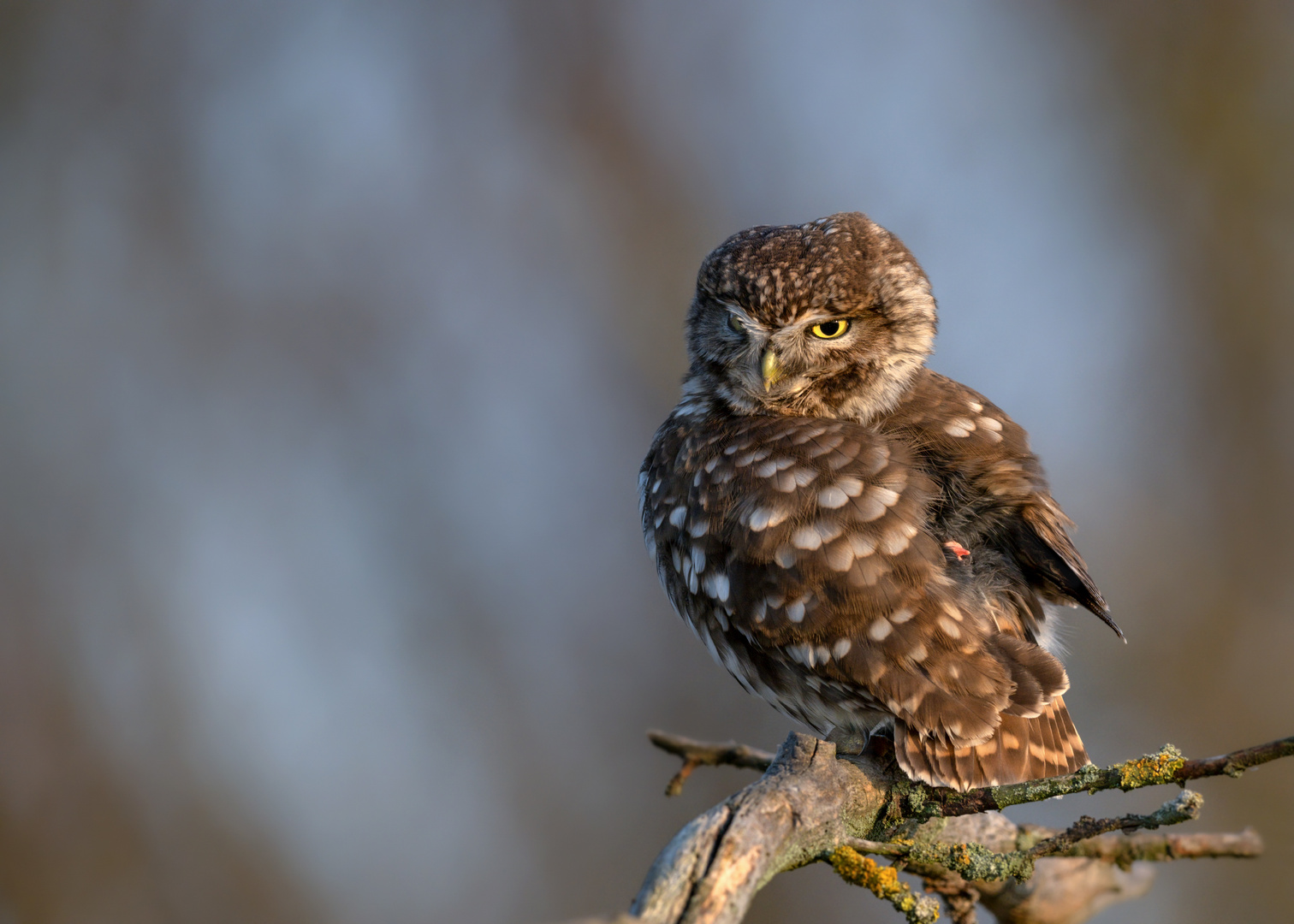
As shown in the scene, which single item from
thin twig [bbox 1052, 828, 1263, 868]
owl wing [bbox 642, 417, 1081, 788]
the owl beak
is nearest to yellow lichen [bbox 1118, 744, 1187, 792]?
owl wing [bbox 642, 417, 1081, 788]

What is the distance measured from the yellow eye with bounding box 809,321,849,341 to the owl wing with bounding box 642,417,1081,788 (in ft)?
0.94

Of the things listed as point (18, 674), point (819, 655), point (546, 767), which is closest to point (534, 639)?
point (546, 767)

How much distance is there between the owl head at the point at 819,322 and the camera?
8.82 ft

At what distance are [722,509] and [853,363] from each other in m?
0.67

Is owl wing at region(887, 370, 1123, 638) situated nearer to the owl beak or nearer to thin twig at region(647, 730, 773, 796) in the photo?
the owl beak

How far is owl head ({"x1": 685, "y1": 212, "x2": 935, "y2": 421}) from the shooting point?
269cm

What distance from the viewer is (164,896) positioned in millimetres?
5660

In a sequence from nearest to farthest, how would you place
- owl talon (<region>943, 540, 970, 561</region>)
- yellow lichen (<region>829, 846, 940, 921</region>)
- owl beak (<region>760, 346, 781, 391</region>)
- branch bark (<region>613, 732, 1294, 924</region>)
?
1. branch bark (<region>613, 732, 1294, 924</region>)
2. yellow lichen (<region>829, 846, 940, 921</region>)
3. owl talon (<region>943, 540, 970, 561</region>)
4. owl beak (<region>760, 346, 781, 391</region>)

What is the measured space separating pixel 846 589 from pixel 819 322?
88 cm

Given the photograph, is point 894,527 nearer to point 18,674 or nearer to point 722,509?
point 722,509

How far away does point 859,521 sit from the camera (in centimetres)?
224

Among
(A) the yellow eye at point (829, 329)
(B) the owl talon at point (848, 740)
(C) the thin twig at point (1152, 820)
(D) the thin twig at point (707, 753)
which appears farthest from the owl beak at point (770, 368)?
(C) the thin twig at point (1152, 820)

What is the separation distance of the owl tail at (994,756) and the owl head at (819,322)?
3.05 ft

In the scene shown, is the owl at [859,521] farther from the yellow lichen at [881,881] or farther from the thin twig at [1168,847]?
the thin twig at [1168,847]
